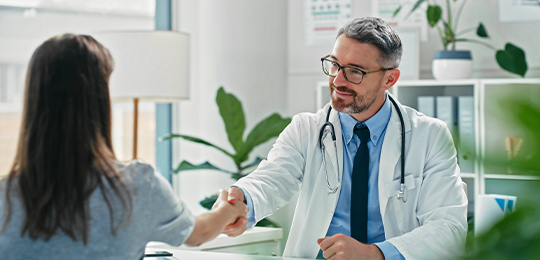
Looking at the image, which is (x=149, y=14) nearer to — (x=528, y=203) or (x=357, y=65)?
(x=357, y=65)

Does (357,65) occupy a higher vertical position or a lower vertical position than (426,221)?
higher

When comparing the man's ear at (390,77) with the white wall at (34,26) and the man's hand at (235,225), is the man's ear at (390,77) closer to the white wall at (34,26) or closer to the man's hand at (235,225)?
the man's hand at (235,225)

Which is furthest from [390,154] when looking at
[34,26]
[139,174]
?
[34,26]

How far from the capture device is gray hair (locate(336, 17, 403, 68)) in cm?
175

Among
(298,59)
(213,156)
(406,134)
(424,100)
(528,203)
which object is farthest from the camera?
(298,59)

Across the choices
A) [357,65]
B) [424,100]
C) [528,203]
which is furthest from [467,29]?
[528,203]

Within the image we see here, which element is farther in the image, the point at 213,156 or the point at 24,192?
the point at 213,156

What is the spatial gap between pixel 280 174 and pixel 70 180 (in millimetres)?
958

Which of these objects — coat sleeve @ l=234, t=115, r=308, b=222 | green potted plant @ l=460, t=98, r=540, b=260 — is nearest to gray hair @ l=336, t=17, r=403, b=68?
coat sleeve @ l=234, t=115, r=308, b=222

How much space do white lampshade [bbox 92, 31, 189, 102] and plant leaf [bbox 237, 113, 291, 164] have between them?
0.76 meters

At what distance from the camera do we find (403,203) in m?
1.65

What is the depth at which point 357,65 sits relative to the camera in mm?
1790

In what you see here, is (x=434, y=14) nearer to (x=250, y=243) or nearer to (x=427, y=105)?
(x=427, y=105)

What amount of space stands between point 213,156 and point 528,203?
326 centimetres
